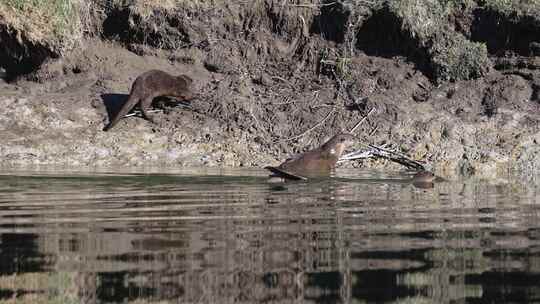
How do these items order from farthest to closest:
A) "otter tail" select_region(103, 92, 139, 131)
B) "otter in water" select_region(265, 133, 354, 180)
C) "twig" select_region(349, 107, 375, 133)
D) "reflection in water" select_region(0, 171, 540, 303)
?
"otter tail" select_region(103, 92, 139, 131), "twig" select_region(349, 107, 375, 133), "otter in water" select_region(265, 133, 354, 180), "reflection in water" select_region(0, 171, 540, 303)

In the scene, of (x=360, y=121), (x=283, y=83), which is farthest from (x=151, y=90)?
(x=360, y=121)

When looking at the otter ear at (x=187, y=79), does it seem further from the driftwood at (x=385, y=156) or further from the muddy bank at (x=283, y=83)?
the driftwood at (x=385, y=156)

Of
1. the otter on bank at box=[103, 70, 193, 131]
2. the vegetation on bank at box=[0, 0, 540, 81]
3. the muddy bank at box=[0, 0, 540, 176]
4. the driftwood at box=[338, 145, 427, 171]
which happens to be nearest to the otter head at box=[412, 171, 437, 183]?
the driftwood at box=[338, 145, 427, 171]

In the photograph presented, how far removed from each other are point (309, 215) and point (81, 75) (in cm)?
1077

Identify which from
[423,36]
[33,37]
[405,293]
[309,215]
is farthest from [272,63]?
[405,293]

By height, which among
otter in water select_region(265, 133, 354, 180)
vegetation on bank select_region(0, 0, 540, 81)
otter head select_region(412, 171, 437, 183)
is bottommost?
otter head select_region(412, 171, 437, 183)

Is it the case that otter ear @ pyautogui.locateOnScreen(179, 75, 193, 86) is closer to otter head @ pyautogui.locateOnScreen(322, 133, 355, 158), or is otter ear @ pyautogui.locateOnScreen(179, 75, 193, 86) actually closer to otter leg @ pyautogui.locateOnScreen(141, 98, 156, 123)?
otter leg @ pyautogui.locateOnScreen(141, 98, 156, 123)

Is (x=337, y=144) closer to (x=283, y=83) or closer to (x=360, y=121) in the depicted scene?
(x=360, y=121)

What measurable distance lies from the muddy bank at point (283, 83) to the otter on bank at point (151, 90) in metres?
0.22

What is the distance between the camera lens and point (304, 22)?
56.2 feet

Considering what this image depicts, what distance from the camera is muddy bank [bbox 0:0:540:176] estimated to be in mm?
14586

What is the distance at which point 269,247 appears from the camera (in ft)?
16.6

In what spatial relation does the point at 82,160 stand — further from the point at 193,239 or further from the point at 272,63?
the point at 193,239

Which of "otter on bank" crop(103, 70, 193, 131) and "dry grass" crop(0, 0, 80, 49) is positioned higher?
"dry grass" crop(0, 0, 80, 49)
